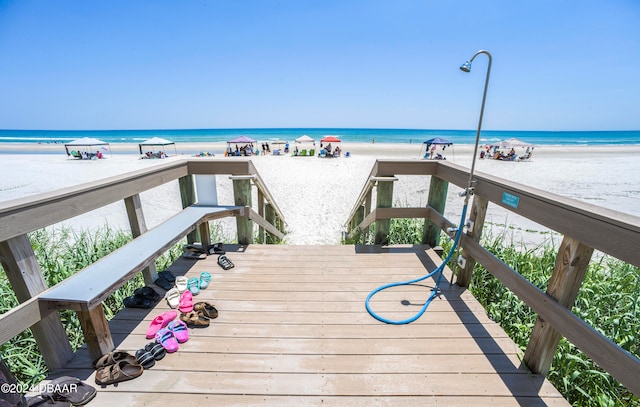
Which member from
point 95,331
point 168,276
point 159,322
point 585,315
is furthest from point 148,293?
point 585,315

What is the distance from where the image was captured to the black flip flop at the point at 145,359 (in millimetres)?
1788

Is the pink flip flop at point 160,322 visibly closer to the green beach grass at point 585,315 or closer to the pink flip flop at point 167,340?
the pink flip flop at point 167,340

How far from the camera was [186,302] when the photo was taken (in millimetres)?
2375

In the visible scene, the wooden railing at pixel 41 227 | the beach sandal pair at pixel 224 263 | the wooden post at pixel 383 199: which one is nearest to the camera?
the wooden railing at pixel 41 227

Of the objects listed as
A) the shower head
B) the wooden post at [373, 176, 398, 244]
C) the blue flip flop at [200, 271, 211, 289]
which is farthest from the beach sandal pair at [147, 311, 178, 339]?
the shower head

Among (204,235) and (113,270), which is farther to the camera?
(204,235)

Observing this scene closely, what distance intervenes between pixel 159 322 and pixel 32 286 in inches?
32.5

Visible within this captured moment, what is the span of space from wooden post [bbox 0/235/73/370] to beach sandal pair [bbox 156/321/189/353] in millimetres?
511

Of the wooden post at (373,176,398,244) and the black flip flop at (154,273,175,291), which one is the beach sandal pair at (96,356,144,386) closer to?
the black flip flop at (154,273,175,291)

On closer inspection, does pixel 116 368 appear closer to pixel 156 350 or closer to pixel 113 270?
pixel 156 350

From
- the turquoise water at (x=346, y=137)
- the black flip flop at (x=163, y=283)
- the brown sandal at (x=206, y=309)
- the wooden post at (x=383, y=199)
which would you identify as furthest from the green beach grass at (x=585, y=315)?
the turquoise water at (x=346, y=137)

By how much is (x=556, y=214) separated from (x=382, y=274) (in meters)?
1.64

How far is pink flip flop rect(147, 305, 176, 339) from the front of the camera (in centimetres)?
206

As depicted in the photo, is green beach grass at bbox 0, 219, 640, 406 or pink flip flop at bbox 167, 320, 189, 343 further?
pink flip flop at bbox 167, 320, 189, 343
